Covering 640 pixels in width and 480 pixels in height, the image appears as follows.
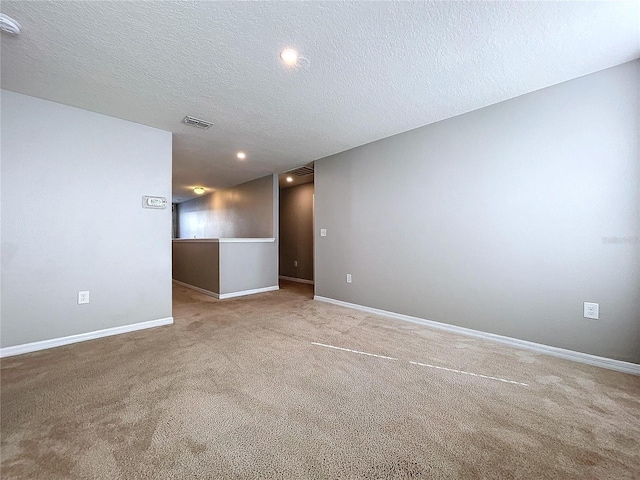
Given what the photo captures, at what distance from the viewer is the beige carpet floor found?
47.5 inches

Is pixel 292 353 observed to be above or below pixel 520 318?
below

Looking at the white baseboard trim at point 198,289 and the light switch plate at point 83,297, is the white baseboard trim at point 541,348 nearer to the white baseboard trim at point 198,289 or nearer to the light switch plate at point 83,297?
the white baseboard trim at point 198,289

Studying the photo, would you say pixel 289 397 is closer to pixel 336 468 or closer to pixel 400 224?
pixel 336 468

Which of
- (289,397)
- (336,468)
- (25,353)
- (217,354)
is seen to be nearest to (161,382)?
(217,354)

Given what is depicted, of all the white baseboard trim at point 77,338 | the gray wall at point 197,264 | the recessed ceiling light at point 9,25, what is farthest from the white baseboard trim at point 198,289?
the recessed ceiling light at point 9,25

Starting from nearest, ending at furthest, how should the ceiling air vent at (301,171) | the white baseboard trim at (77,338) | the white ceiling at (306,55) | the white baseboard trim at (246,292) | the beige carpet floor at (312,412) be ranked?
the beige carpet floor at (312,412) < the white ceiling at (306,55) < the white baseboard trim at (77,338) < the white baseboard trim at (246,292) < the ceiling air vent at (301,171)

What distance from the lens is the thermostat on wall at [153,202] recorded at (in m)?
3.14

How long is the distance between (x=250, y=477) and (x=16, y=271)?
9.34 ft

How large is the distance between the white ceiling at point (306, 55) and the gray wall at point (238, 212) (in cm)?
279

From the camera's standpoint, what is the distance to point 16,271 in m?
2.43

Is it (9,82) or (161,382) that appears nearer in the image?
(161,382)

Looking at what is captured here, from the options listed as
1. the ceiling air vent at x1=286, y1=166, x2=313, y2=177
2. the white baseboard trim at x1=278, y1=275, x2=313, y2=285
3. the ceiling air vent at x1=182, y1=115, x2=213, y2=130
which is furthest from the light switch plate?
the white baseboard trim at x1=278, y1=275, x2=313, y2=285

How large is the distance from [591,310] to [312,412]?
2407 mm

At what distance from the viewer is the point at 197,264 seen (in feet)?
18.0
